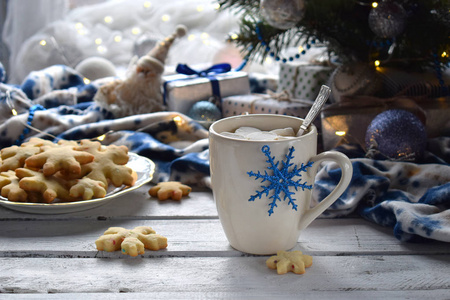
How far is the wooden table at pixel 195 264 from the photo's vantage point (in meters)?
0.61

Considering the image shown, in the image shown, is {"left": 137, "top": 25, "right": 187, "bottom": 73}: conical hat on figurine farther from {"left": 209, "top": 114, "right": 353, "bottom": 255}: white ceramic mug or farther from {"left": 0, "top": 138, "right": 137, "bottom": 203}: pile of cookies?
{"left": 209, "top": 114, "right": 353, "bottom": 255}: white ceramic mug

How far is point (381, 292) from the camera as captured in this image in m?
0.60

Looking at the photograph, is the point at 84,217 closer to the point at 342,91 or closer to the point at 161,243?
the point at 161,243

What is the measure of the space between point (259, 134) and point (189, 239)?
0.19 m

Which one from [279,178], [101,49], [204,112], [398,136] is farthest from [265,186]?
[101,49]

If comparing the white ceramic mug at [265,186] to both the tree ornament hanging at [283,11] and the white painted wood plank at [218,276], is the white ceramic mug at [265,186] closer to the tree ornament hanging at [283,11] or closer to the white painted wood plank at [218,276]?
the white painted wood plank at [218,276]

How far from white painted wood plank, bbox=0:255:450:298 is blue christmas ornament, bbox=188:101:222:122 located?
61cm

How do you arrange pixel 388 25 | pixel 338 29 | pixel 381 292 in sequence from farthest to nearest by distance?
1. pixel 338 29
2. pixel 388 25
3. pixel 381 292

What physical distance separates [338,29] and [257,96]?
289 mm

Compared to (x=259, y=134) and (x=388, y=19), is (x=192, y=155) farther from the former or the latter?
(x=388, y=19)

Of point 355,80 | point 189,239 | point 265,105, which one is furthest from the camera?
point 265,105

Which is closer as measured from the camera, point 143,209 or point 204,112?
point 143,209

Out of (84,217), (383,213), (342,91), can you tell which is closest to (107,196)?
(84,217)

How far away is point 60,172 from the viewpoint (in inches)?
31.7
